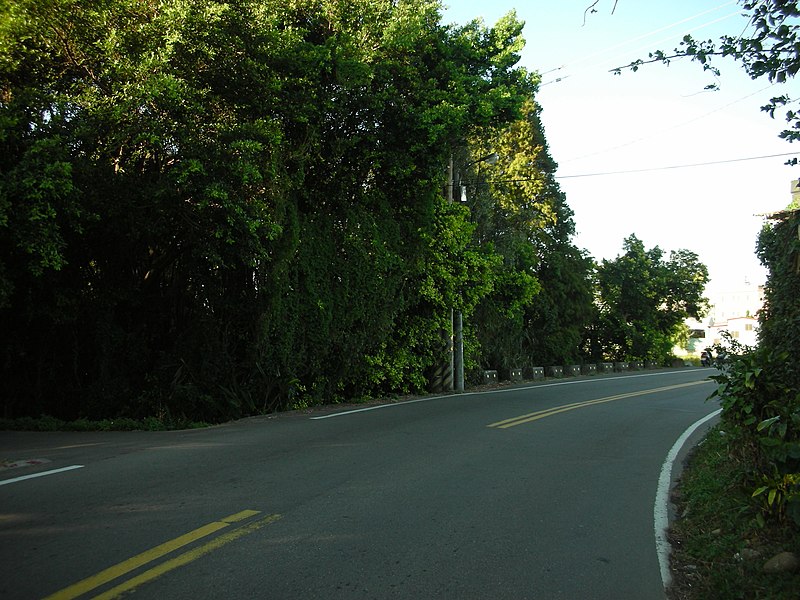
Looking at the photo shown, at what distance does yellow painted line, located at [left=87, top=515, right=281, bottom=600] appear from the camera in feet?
14.2

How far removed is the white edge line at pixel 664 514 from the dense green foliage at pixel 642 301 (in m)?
32.1

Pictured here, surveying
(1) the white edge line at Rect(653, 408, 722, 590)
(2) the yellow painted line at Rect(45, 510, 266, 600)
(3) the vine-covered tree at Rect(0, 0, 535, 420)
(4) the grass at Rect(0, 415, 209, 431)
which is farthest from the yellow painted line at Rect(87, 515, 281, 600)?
(4) the grass at Rect(0, 415, 209, 431)

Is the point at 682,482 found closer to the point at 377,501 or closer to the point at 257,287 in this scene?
the point at 377,501

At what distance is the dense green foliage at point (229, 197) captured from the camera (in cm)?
1180

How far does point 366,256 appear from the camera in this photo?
17.6 meters

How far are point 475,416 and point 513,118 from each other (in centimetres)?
1018

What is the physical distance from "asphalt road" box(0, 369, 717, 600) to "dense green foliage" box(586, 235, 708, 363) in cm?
3195

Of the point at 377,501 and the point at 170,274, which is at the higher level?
the point at 170,274

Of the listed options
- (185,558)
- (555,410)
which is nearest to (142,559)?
(185,558)

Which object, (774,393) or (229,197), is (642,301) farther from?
(774,393)

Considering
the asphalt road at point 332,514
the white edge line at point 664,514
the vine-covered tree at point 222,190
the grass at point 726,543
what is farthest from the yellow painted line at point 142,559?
the vine-covered tree at point 222,190

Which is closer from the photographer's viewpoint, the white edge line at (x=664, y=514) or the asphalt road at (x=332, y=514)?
the asphalt road at (x=332, y=514)

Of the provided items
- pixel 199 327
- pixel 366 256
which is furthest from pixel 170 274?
pixel 366 256

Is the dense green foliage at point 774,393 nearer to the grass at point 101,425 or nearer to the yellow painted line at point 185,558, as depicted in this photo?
the yellow painted line at point 185,558
